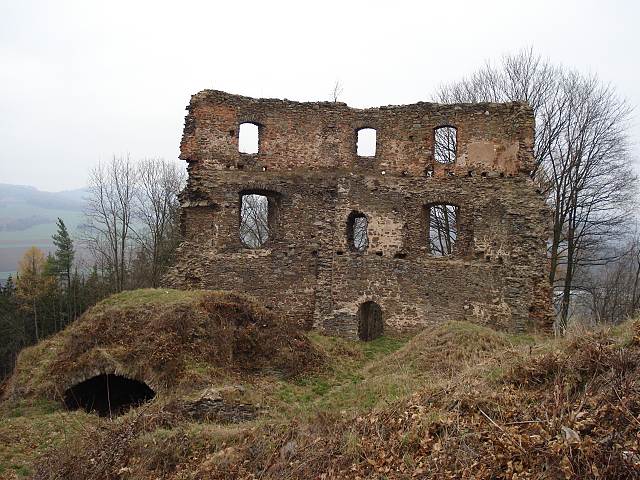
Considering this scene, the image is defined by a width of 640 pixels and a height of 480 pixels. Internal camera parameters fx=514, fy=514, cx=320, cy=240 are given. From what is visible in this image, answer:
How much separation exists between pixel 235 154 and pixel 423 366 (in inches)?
361

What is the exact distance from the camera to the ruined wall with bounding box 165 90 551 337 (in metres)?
14.2

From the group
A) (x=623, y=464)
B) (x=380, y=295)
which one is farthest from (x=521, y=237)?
(x=623, y=464)

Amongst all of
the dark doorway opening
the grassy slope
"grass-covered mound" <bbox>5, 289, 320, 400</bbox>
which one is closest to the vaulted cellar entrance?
"grass-covered mound" <bbox>5, 289, 320, 400</bbox>

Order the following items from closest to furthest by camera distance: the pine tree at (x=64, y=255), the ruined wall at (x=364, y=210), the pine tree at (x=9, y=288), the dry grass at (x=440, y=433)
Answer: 1. the dry grass at (x=440, y=433)
2. the ruined wall at (x=364, y=210)
3. the pine tree at (x=64, y=255)
4. the pine tree at (x=9, y=288)

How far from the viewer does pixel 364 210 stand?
49.5 feet

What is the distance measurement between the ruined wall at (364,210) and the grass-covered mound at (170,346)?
335 centimetres

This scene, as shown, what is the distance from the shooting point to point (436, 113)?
50.3 feet

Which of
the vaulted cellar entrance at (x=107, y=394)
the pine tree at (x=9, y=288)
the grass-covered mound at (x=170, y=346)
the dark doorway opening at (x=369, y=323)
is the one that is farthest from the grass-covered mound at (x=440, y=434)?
the pine tree at (x=9, y=288)

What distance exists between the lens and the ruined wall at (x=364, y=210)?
14211 mm

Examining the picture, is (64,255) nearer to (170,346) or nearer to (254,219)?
(254,219)

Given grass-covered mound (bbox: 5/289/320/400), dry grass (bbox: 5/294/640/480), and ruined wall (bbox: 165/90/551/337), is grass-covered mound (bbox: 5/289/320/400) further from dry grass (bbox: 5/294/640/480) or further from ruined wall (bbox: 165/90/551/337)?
ruined wall (bbox: 165/90/551/337)

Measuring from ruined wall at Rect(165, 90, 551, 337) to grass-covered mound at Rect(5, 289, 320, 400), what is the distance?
3.35 m

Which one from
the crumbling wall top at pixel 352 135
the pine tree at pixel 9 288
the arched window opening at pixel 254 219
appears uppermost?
the crumbling wall top at pixel 352 135

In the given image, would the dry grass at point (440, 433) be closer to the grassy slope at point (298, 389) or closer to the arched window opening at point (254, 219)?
the grassy slope at point (298, 389)
